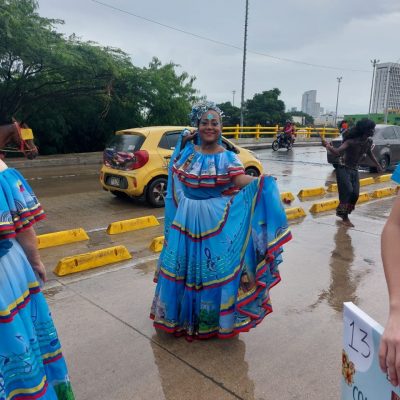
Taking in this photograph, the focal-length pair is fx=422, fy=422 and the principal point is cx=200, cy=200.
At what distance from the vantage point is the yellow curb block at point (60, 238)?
5.64 meters

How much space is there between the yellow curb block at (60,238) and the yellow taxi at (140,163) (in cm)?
188

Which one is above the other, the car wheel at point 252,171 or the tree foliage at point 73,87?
the tree foliage at point 73,87

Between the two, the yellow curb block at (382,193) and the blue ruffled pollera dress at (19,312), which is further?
the yellow curb block at (382,193)

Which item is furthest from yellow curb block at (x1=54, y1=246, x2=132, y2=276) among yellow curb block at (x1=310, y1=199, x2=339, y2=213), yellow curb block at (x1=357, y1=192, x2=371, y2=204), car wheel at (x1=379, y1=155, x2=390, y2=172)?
car wheel at (x1=379, y1=155, x2=390, y2=172)

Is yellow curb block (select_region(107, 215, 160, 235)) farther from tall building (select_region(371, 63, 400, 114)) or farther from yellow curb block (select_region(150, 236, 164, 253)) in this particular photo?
tall building (select_region(371, 63, 400, 114))

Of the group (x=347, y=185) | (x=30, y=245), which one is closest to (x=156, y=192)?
(x=347, y=185)

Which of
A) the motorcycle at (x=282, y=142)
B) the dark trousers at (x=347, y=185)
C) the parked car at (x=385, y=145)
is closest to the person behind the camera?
the dark trousers at (x=347, y=185)

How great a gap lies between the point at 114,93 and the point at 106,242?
37.2 ft

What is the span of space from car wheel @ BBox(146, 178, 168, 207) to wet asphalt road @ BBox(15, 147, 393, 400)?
141cm

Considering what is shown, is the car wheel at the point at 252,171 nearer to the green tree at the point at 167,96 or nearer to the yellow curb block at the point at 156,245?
the yellow curb block at the point at 156,245

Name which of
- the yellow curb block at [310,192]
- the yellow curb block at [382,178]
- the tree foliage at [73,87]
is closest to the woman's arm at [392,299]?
the yellow curb block at [310,192]

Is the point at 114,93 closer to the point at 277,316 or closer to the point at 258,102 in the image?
the point at 277,316

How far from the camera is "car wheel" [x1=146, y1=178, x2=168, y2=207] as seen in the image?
308 inches

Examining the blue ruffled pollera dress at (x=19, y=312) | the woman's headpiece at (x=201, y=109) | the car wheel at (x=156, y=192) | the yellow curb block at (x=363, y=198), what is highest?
the woman's headpiece at (x=201, y=109)
